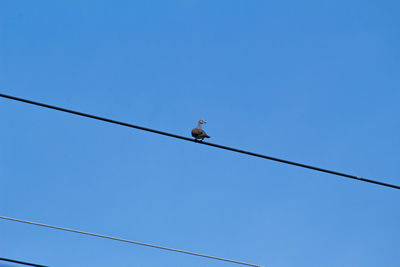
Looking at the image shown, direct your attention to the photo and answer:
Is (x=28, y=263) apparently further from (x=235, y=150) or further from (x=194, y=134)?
(x=194, y=134)

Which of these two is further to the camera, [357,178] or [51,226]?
[357,178]

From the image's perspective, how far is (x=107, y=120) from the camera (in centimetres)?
1084

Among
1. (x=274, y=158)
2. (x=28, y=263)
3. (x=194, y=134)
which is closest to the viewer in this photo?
(x=28, y=263)

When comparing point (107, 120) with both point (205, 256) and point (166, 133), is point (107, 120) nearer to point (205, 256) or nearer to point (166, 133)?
point (166, 133)

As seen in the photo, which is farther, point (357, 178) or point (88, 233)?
point (357, 178)

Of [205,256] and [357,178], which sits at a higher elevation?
[357,178]

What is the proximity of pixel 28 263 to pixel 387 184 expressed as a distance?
21.5 ft

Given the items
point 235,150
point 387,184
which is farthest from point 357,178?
point 235,150

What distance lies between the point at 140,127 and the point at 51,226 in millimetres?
2381

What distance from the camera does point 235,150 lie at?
11.2 metres

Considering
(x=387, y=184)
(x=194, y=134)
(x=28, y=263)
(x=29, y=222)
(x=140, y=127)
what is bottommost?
(x=28, y=263)

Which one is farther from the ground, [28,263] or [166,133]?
[166,133]

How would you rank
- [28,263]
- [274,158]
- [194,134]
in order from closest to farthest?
[28,263], [274,158], [194,134]

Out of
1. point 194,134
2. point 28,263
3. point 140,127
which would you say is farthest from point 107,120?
point 194,134
